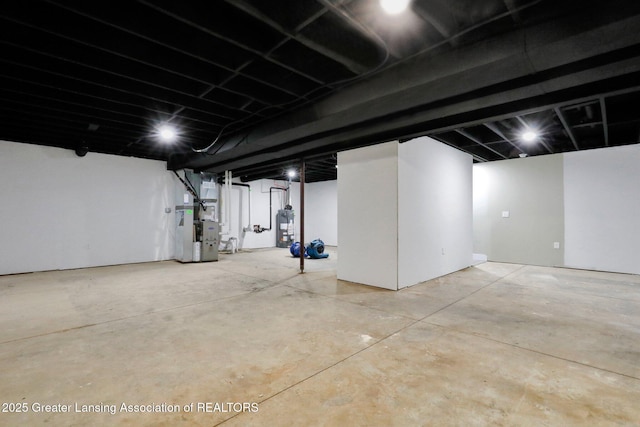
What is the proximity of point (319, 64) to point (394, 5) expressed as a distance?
1092 millimetres

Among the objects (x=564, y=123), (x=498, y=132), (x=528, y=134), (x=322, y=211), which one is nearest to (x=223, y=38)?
(x=498, y=132)

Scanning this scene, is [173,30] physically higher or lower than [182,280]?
higher

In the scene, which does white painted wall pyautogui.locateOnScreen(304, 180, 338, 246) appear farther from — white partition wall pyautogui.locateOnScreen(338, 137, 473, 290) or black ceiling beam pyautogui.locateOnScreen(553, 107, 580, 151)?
black ceiling beam pyautogui.locateOnScreen(553, 107, 580, 151)

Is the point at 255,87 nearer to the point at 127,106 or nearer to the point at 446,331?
the point at 127,106

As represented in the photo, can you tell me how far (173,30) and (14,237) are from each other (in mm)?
6374

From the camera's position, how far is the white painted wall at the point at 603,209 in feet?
19.0

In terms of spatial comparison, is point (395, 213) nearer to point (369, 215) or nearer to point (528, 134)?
point (369, 215)

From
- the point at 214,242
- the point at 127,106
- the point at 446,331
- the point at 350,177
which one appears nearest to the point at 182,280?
the point at 214,242

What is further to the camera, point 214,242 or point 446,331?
point 214,242

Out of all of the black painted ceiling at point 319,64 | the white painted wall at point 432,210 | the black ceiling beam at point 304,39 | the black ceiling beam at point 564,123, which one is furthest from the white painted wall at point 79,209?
the black ceiling beam at point 564,123

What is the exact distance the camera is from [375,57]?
9.34ft

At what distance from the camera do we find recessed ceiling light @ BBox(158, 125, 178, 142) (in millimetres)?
5312

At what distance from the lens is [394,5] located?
214 cm

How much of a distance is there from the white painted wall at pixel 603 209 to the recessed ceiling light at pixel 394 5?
21.8 feet
